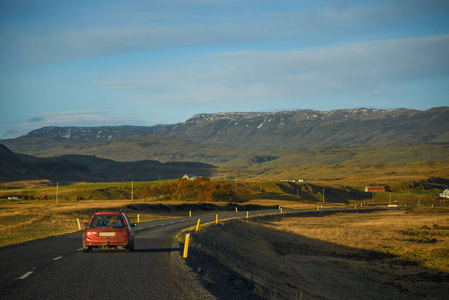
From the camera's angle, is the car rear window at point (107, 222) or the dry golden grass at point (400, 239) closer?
the car rear window at point (107, 222)

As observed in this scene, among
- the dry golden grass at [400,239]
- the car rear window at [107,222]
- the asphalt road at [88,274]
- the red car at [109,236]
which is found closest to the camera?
the asphalt road at [88,274]

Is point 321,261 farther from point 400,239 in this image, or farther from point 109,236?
point 109,236

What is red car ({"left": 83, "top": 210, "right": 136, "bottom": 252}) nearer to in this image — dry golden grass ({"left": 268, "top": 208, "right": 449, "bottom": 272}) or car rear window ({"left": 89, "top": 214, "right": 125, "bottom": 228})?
car rear window ({"left": 89, "top": 214, "right": 125, "bottom": 228})

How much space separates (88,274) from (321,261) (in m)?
27.5

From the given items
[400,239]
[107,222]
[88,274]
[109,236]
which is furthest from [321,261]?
[88,274]

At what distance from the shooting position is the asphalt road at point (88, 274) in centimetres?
1306

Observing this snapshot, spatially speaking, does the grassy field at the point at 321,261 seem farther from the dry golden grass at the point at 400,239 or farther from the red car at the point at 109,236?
the red car at the point at 109,236

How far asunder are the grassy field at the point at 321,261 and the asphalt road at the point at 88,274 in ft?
5.08

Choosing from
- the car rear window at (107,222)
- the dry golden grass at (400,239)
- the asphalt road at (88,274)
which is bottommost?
the dry golden grass at (400,239)

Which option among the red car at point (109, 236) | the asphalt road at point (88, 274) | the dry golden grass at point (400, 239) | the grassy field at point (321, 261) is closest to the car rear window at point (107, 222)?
the red car at point (109, 236)

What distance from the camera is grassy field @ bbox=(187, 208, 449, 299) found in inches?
843

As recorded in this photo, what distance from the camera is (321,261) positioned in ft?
132

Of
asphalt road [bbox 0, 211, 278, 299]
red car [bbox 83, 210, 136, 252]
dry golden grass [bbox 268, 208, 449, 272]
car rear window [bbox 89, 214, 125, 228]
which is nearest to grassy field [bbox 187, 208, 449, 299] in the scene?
dry golden grass [bbox 268, 208, 449, 272]

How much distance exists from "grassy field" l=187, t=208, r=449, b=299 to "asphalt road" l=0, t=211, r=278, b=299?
60.9 inches
